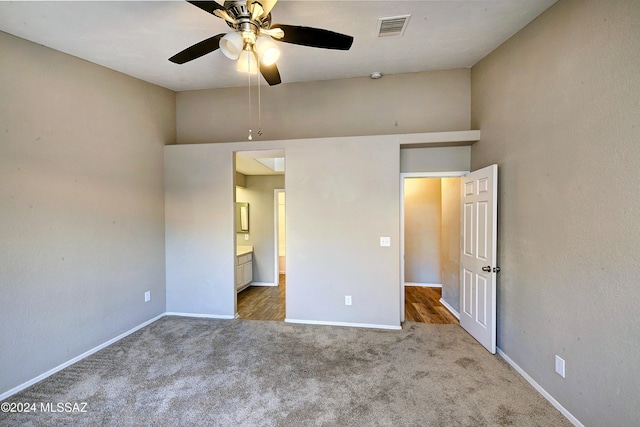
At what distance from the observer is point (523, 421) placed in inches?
74.7

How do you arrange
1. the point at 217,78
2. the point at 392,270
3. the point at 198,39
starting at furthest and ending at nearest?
the point at 217,78 → the point at 392,270 → the point at 198,39

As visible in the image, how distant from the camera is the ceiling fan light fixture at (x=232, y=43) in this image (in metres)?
1.75

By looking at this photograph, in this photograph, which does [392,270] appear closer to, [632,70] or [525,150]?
[525,150]

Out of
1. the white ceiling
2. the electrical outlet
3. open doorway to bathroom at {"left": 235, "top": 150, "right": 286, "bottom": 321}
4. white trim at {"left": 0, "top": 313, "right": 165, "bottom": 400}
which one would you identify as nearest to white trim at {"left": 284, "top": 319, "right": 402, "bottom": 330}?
the electrical outlet

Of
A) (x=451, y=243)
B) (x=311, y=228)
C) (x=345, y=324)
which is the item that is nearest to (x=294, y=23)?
(x=311, y=228)

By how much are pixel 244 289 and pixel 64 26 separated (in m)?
4.43

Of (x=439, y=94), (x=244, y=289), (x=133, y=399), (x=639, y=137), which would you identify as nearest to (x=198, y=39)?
(x=439, y=94)

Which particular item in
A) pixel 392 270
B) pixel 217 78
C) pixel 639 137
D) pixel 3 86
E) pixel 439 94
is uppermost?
pixel 217 78

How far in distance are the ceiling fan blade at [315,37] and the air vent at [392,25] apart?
862 millimetres

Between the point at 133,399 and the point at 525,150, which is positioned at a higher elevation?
the point at 525,150

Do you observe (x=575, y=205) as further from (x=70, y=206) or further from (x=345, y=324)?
(x=70, y=206)

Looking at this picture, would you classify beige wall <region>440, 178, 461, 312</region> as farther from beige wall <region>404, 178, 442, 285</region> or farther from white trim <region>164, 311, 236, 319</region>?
white trim <region>164, 311, 236, 319</region>

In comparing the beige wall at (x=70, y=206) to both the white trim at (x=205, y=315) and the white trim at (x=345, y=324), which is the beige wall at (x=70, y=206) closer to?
the white trim at (x=205, y=315)

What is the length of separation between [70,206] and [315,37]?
2871 millimetres
